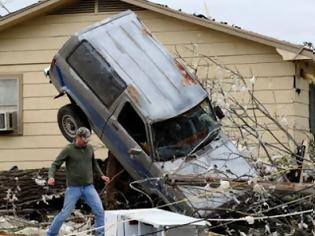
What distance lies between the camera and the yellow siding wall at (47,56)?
16406 mm

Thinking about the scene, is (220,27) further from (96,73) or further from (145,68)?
(96,73)

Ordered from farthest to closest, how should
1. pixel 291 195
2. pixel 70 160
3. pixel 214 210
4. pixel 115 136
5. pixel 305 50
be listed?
1. pixel 305 50
2. pixel 115 136
3. pixel 70 160
4. pixel 214 210
5. pixel 291 195

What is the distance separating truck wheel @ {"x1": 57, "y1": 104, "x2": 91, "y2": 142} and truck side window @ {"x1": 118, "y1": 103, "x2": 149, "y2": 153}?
1002 mm

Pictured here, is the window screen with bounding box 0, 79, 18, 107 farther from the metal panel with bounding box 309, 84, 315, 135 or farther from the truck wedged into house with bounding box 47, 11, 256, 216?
the metal panel with bounding box 309, 84, 315, 135

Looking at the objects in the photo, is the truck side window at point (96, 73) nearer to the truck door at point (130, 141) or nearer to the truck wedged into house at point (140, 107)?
the truck wedged into house at point (140, 107)

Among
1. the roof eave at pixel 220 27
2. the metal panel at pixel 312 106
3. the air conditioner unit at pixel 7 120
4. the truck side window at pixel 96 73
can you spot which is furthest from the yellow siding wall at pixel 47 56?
the truck side window at pixel 96 73

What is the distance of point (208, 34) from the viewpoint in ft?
54.0

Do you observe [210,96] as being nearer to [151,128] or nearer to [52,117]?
[151,128]

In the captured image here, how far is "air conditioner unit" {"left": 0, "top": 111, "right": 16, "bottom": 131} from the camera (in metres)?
16.8

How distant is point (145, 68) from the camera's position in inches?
494

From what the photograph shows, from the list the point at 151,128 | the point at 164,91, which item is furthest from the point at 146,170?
the point at 164,91

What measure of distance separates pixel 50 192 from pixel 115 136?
2185 mm

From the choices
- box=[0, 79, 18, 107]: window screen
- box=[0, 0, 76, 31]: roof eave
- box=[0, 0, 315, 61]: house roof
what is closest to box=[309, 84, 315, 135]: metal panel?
box=[0, 0, 315, 61]: house roof

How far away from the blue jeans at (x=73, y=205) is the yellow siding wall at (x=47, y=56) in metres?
5.17
